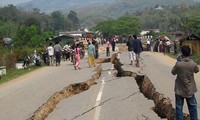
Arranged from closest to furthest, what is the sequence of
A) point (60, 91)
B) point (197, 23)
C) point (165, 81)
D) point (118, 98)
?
1. point (118, 98)
2. point (60, 91)
3. point (165, 81)
4. point (197, 23)

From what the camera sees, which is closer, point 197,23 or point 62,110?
point 62,110

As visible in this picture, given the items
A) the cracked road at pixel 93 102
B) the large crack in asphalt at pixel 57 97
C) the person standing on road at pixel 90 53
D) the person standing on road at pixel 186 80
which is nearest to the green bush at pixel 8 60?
the person standing on road at pixel 90 53

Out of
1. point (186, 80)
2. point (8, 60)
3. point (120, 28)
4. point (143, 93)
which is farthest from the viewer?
point (120, 28)

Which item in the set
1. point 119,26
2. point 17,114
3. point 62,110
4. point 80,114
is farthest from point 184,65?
point 119,26

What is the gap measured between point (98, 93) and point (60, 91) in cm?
180

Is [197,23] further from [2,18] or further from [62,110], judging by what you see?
[2,18]

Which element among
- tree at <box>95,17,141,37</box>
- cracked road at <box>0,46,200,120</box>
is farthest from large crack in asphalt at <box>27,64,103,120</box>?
tree at <box>95,17,141,37</box>

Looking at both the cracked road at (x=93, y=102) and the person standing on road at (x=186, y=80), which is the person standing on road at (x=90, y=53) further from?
the person standing on road at (x=186, y=80)

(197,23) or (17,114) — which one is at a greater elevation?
(197,23)

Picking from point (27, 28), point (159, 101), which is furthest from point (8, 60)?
point (27, 28)

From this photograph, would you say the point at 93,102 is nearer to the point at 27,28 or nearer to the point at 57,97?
the point at 57,97

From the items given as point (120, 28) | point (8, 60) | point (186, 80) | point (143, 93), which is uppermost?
point (120, 28)

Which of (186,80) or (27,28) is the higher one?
(27,28)

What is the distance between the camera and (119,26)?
125 metres
